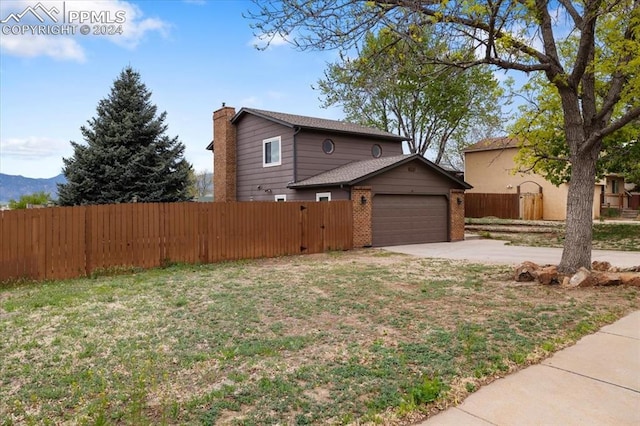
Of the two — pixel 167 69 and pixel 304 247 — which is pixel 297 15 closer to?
pixel 304 247

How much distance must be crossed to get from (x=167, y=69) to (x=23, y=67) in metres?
4.38

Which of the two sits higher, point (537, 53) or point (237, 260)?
point (537, 53)

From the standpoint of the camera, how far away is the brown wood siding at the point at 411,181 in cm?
1519

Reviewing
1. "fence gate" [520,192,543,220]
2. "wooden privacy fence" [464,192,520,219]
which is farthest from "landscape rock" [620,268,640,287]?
"wooden privacy fence" [464,192,520,219]

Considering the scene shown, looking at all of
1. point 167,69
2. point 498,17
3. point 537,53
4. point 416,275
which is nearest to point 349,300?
point 416,275

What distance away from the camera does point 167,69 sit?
14.2m

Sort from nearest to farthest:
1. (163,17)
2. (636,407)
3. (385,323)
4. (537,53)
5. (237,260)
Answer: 1. (636,407)
2. (385,323)
3. (537,53)
4. (163,17)
5. (237,260)

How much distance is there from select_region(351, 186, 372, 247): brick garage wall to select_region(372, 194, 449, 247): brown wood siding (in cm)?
36

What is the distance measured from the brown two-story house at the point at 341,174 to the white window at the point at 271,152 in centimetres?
4

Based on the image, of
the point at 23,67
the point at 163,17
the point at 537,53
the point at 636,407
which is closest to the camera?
the point at 636,407

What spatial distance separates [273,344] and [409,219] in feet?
41.2

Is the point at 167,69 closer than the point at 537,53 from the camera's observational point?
No

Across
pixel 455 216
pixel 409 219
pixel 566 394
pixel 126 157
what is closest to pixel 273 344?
pixel 566 394

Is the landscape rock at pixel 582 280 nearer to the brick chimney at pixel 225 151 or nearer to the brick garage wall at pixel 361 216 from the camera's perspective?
the brick garage wall at pixel 361 216
